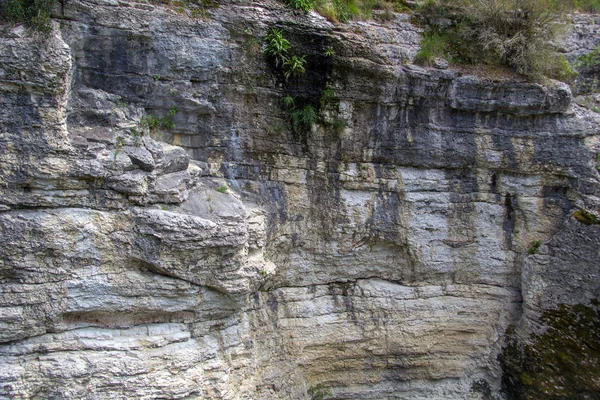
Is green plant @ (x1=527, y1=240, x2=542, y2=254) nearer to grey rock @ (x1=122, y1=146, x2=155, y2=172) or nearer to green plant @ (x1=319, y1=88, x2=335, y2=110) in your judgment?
green plant @ (x1=319, y1=88, x2=335, y2=110)

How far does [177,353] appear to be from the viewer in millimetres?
7406

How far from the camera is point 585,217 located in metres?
8.81

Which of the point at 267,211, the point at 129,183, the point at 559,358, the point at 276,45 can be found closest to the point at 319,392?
the point at 267,211

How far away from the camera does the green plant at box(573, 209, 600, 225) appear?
8.72 meters

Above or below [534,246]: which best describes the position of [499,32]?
above

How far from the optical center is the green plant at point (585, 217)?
8.72 m

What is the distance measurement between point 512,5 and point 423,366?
7.43 m

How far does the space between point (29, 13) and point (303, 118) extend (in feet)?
13.9

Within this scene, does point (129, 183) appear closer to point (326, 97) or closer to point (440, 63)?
point (326, 97)

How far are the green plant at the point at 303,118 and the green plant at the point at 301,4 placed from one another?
5.32ft

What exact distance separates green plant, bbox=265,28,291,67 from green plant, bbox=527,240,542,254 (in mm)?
6070

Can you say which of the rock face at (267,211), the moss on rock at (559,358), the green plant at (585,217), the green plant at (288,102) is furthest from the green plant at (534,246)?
the green plant at (288,102)

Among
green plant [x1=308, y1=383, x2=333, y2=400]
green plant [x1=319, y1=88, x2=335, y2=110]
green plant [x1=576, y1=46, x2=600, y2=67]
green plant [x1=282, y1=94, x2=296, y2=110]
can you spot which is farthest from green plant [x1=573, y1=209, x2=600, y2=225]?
green plant [x1=308, y1=383, x2=333, y2=400]

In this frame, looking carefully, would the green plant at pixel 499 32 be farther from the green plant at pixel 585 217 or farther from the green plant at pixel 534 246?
the green plant at pixel 534 246
